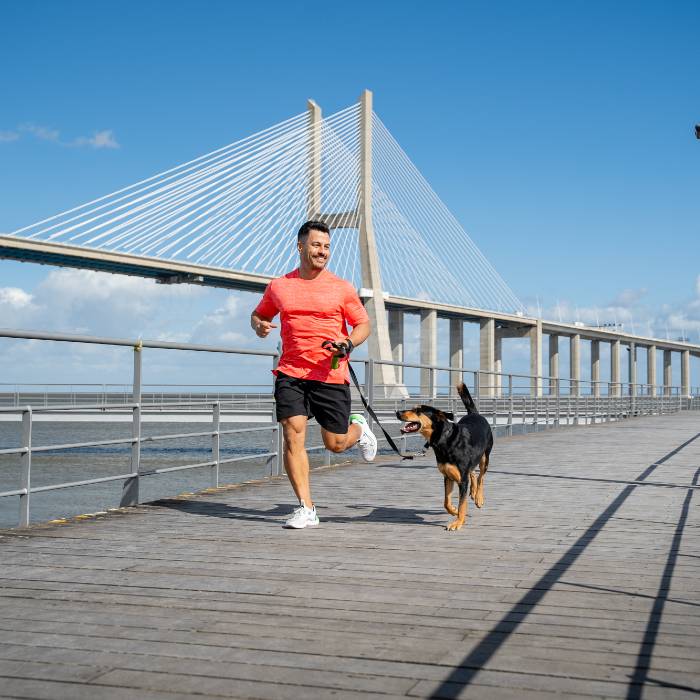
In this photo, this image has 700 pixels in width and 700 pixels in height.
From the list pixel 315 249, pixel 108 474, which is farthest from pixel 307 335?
pixel 108 474

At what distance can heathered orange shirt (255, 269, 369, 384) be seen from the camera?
430 cm

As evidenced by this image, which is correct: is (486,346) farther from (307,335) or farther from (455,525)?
(307,335)

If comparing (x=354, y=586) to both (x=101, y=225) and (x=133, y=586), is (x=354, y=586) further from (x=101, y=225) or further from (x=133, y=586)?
(x=101, y=225)

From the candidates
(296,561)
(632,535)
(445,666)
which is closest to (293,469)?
(296,561)

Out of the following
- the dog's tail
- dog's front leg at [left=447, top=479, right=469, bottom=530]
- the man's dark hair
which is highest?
the man's dark hair

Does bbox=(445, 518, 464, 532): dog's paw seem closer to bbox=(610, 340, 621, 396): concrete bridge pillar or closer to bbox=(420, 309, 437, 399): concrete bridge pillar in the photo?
bbox=(420, 309, 437, 399): concrete bridge pillar

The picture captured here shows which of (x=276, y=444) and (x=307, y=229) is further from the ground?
(x=307, y=229)

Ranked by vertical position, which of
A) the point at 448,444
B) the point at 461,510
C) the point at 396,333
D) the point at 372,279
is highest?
the point at 372,279

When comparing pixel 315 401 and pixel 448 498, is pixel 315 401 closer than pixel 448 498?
Yes

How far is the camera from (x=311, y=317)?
14.1ft

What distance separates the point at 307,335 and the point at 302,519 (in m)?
0.86

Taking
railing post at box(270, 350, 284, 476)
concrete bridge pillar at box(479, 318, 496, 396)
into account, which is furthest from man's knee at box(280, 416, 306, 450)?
concrete bridge pillar at box(479, 318, 496, 396)

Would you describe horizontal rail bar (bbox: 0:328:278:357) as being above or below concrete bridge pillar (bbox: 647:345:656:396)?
below

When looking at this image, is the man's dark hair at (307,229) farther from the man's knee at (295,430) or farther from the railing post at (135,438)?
the railing post at (135,438)
